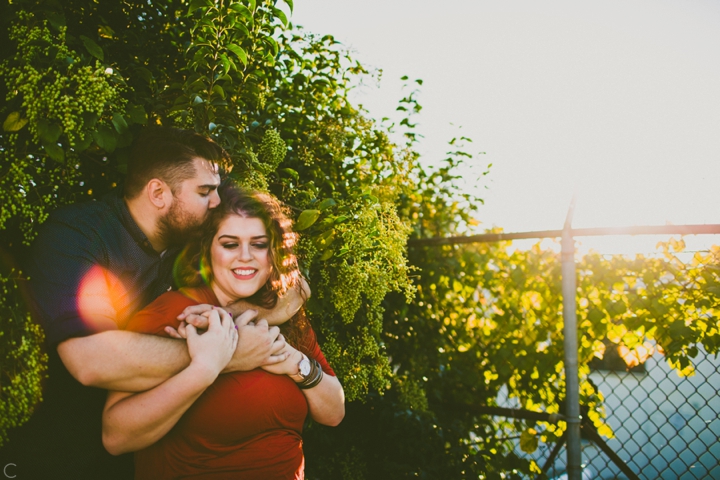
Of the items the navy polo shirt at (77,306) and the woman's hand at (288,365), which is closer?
the navy polo shirt at (77,306)

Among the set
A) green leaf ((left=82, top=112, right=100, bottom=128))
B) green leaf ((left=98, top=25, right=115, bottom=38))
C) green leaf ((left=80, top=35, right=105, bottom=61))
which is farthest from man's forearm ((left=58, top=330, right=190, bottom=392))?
green leaf ((left=98, top=25, right=115, bottom=38))

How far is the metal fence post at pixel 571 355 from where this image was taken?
2309mm

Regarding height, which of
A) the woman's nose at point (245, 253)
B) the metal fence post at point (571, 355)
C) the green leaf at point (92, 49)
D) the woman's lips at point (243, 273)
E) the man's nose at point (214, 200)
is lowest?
the metal fence post at point (571, 355)

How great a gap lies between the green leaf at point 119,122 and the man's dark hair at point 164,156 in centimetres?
13

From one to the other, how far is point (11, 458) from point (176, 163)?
1.11 metres

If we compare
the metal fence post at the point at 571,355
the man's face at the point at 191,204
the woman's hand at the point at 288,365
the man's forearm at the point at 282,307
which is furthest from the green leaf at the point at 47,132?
the metal fence post at the point at 571,355

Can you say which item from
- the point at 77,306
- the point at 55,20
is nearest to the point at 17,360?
the point at 77,306

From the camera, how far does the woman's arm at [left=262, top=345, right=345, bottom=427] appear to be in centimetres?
161

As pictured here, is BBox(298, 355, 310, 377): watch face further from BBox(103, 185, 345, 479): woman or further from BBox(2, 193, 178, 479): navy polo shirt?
BBox(2, 193, 178, 479): navy polo shirt

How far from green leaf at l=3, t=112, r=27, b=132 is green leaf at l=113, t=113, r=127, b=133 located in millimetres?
255

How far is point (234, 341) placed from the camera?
59.7 inches

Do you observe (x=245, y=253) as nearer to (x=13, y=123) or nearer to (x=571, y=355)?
(x=13, y=123)

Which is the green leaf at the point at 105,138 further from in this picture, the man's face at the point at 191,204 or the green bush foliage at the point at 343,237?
the man's face at the point at 191,204

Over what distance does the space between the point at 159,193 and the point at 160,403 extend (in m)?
0.76
